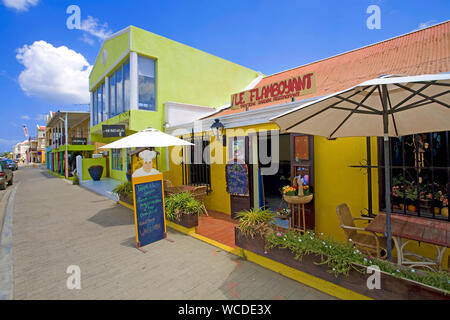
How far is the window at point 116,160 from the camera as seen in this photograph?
13688 millimetres

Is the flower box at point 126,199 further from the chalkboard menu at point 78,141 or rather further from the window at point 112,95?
the chalkboard menu at point 78,141

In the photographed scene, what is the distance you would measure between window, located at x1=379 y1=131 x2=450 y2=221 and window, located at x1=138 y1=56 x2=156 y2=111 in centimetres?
847

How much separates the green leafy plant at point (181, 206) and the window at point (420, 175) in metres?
3.70

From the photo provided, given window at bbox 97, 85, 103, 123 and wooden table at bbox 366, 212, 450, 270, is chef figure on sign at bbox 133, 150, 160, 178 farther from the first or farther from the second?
window at bbox 97, 85, 103, 123

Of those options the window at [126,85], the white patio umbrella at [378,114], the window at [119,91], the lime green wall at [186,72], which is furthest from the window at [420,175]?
the window at [119,91]

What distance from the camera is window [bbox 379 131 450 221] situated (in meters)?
3.32

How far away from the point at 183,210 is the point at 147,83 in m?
6.39

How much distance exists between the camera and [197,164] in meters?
7.57

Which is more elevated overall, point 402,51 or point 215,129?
point 402,51

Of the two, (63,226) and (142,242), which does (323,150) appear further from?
(63,226)

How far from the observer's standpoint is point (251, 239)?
375 cm

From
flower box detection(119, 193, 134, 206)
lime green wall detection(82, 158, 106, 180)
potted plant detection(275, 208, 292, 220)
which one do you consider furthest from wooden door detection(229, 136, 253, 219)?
lime green wall detection(82, 158, 106, 180)

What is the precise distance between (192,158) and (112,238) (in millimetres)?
3594

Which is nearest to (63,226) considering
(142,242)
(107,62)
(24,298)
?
(142,242)
